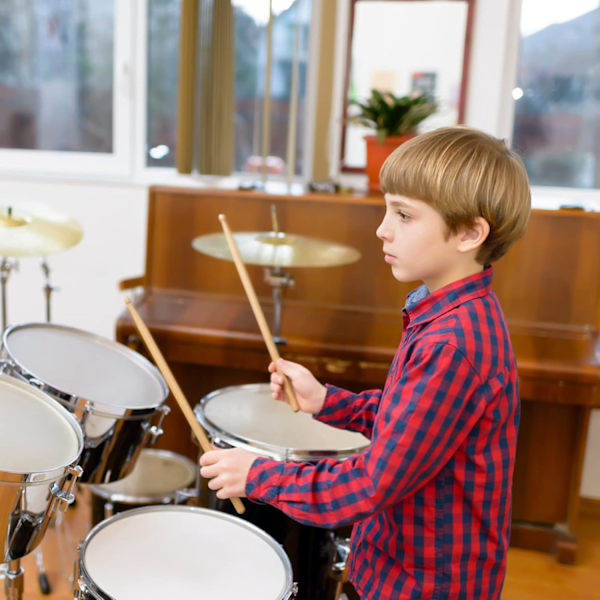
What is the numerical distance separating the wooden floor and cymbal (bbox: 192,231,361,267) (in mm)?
877

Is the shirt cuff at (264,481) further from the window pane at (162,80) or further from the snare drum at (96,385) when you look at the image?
the window pane at (162,80)

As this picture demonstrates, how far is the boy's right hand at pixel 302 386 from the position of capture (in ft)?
4.06

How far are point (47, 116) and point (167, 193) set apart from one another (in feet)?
3.36

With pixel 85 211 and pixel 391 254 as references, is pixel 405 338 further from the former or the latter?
pixel 85 211

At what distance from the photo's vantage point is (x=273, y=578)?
110 cm

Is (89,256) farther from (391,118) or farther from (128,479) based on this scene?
(391,118)

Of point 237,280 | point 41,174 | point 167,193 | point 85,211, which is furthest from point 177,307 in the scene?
point 41,174

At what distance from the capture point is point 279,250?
1887mm

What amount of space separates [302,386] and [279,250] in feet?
2.31

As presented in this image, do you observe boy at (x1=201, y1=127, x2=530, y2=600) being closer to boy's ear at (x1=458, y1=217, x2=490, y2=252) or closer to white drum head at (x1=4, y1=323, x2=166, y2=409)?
boy's ear at (x1=458, y1=217, x2=490, y2=252)

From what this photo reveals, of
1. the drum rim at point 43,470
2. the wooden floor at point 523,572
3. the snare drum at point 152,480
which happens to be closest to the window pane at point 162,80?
the snare drum at point 152,480

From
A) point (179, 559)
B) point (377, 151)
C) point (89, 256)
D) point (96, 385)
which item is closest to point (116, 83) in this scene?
point (89, 256)

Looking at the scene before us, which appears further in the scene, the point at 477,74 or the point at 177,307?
the point at 477,74

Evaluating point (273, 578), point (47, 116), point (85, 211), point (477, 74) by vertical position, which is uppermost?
point (477, 74)
